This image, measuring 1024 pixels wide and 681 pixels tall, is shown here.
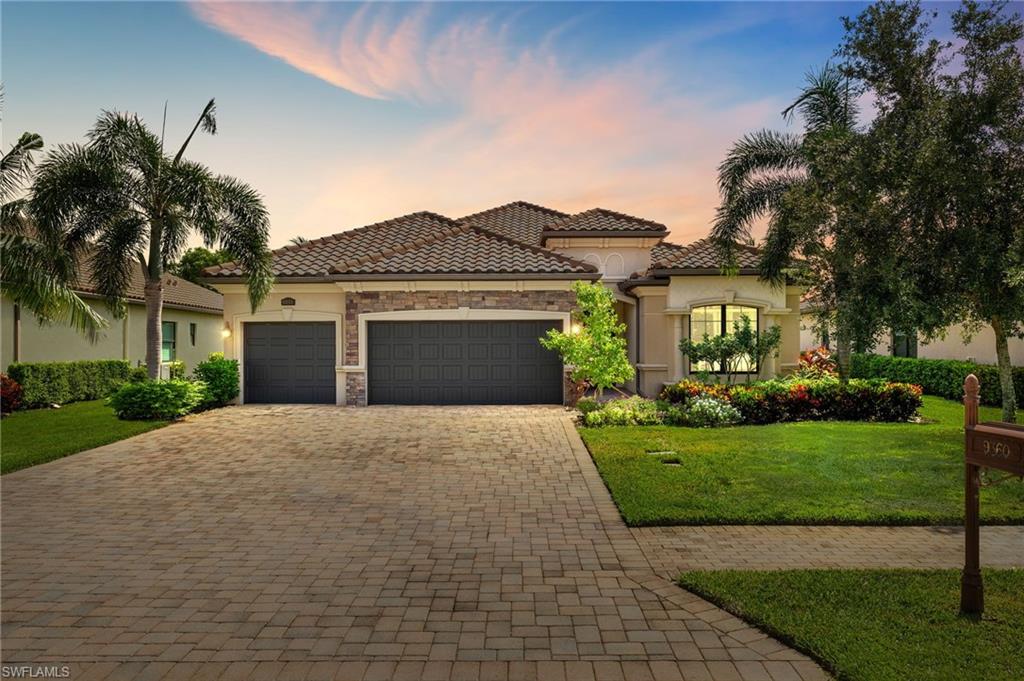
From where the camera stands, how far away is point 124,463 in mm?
9445

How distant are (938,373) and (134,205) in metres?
24.8

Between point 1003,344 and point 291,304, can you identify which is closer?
point 1003,344

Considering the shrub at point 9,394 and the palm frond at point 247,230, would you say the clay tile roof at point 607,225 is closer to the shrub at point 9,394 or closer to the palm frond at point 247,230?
the palm frond at point 247,230

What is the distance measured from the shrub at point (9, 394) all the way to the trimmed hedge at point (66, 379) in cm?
34

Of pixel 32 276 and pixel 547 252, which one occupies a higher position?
pixel 547 252

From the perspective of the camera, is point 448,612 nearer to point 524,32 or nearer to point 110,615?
point 110,615

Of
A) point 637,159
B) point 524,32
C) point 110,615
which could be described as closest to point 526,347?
point 637,159

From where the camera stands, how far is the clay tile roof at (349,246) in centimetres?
1701

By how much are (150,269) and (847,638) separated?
15.6m

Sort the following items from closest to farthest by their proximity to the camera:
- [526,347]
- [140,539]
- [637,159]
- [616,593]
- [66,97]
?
[616,593] < [140,539] < [66,97] < [526,347] < [637,159]

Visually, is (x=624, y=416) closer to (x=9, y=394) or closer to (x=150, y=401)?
(x=150, y=401)

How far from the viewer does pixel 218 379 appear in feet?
52.5

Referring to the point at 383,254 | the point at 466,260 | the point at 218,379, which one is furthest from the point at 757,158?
the point at 218,379

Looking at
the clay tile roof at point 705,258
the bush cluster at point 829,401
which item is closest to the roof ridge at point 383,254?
the clay tile roof at point 705,258
